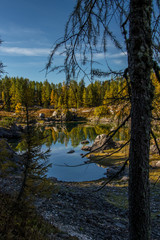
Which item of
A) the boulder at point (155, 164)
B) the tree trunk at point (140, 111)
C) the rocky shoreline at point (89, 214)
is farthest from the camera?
the boulder at point (155, 164)

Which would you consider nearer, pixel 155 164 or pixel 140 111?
pixel 140 111

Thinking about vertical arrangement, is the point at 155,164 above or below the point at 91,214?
below

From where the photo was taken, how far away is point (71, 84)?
9.47 ft

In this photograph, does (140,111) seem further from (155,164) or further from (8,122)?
(155,164)

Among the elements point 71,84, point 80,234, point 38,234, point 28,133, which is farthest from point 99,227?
point 71,84

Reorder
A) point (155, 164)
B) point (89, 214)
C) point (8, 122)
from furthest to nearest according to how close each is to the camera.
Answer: point (155, 164)
point (89, 214)
point (8, 122)

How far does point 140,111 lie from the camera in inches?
97.7

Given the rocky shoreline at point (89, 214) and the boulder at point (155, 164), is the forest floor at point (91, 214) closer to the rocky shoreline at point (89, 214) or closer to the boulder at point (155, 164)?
the rocky shoreline at point (89, 214)

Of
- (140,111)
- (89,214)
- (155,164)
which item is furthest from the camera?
(155,164)

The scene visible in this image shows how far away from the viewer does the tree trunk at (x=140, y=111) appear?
2.36m

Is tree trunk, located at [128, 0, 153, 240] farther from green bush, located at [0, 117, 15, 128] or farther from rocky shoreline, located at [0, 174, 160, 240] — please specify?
green bush, located at [0, 117, 15, 128]

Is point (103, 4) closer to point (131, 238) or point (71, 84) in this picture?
point (71, 84)

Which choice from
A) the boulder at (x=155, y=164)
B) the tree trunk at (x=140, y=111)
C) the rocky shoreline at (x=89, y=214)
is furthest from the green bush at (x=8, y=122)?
→ the boulder at (x=155, y=164)

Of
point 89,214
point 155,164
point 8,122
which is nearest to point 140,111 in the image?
point 8,122
